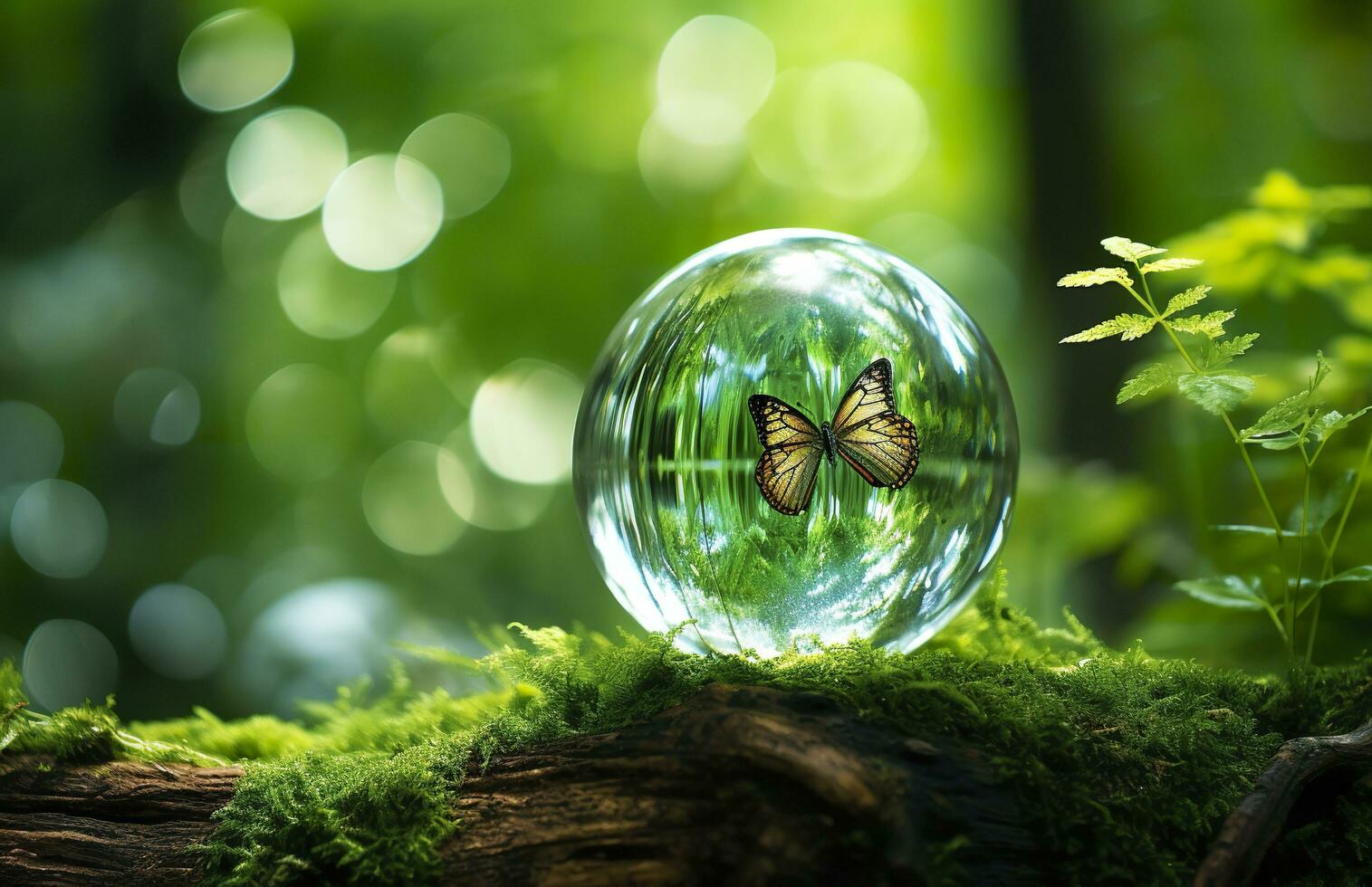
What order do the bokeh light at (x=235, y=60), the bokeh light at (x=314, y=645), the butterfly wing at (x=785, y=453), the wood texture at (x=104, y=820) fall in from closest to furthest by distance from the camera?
the wood texture at (x=104, y=820)
the butterfly wing at (x=785, y=453)
the bokeh light at (x=314, y=645)
the bokeh light at (x=235, y=60)

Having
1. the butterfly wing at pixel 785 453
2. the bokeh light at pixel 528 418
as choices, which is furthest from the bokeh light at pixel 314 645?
the butterfly wing at pixel 785 453

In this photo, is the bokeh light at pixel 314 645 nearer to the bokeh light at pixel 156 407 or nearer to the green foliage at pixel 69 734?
the bokeh light at pixel 156 407

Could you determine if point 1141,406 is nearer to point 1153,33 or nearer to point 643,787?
point 1153,33

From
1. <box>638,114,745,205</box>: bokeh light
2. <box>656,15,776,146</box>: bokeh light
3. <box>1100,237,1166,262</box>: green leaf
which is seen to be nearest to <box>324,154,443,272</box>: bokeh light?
<box>638,114,745,205</box>: bokeh light

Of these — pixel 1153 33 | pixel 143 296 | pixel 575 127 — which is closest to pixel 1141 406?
pixel 1153 33

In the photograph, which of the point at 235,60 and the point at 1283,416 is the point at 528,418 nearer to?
the point at 235,60

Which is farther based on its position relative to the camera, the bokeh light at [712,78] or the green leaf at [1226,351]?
the bokeh light at [712,78]

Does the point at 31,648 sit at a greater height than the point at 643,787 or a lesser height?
greater
